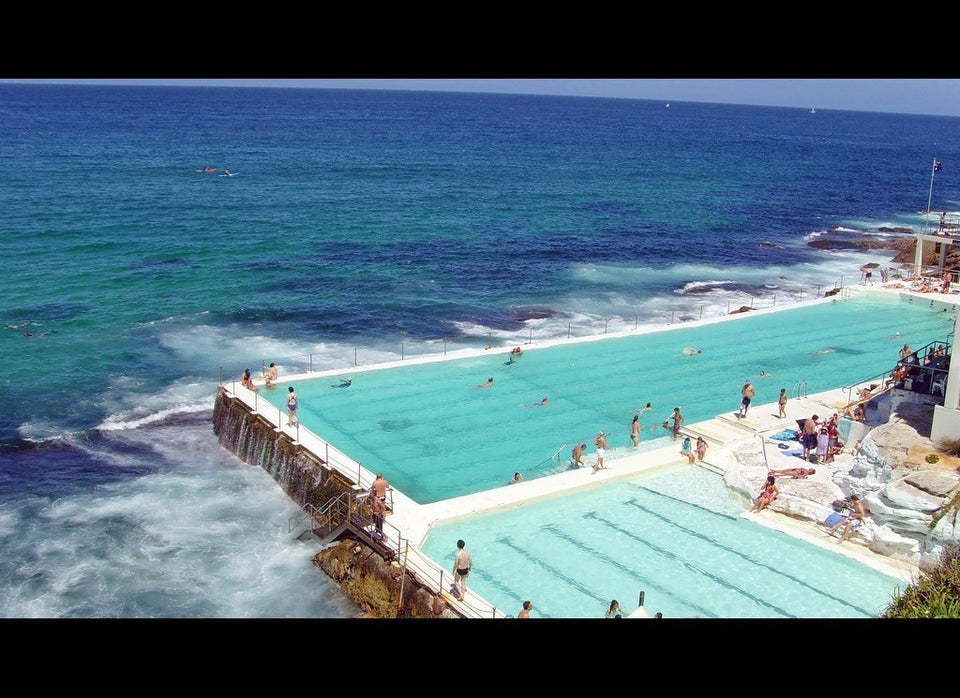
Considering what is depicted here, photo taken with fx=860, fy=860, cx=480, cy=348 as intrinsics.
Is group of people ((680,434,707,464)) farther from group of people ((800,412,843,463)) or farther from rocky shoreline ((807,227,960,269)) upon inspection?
rocky shoreline ((807,227,960,269))

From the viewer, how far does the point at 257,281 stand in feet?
147

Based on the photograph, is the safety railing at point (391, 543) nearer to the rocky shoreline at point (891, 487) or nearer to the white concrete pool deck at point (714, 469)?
the white concrete pool deck at point (714, 469)

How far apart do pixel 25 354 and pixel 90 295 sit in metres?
8.16

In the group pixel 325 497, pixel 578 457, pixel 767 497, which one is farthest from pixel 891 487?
pixel 325 497

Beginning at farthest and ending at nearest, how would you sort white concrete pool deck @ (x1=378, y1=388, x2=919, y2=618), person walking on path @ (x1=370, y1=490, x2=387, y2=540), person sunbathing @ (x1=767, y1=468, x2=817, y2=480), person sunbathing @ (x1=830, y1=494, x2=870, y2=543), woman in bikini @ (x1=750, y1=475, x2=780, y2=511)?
1. person sunbathing @ (x1=767, y1=468, x2=817, y2=480)
2. woman in bikini @ (x1=750, y1=475, x2=780, y2=511)
3. person sunbathing @ (x1=830, y1=494, x2=870, y2=543)
4. person walking on path @ (x1=370, y1=490, x2=387, y2=540)
5. white concrete pool deck @ (x1=378, y1=388, x2=919, y2=618)

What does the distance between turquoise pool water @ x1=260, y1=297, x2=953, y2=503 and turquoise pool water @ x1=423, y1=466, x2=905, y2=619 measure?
2.09 m

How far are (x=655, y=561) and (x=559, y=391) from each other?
9657 millimetres

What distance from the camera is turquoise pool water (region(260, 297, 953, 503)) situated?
21.2m

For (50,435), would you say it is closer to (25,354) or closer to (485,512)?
(25,354)

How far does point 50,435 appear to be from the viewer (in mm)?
26188

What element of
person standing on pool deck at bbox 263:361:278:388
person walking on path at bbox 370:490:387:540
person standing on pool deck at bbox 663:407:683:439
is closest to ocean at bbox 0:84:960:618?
person walking on path at bbox 370:490:387:540

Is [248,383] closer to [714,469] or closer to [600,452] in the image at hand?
[600,452]

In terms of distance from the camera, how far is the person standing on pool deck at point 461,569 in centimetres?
1453
